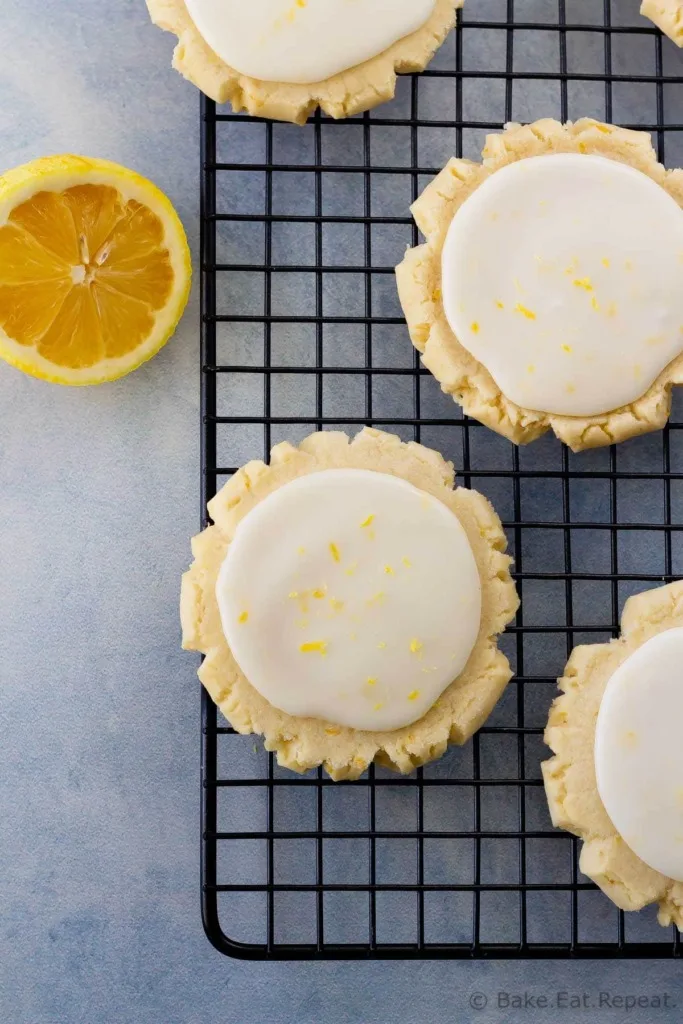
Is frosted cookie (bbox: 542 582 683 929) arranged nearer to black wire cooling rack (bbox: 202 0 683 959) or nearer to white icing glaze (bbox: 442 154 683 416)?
black wire cooling rack (bbox: 202 0 683 959)

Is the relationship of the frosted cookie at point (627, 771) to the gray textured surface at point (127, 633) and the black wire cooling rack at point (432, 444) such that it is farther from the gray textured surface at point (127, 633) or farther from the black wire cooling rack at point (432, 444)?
the gray textured surface at point (127, 633)

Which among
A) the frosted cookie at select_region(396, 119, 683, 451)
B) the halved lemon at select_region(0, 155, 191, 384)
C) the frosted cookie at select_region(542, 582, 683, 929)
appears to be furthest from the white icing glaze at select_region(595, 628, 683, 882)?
the halved lemon at select_region(0, 155, 191, 384)

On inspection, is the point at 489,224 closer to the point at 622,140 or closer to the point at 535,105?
the point at 622,140

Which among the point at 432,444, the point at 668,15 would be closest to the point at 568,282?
the point at 432,444

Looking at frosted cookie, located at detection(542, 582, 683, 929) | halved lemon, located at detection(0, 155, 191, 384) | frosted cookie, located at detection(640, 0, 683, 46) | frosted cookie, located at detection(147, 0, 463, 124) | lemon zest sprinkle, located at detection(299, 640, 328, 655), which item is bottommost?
frosted cookie, located at detection(542, 582, 683, 929)

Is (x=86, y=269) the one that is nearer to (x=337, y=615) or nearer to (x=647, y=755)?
(x=337, y=615)

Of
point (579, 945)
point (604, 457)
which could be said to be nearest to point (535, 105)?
point (604, 457)

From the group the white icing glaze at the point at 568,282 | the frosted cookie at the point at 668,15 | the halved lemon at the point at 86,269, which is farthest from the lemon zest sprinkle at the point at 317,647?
the frosted cookie at the point at 668,15
